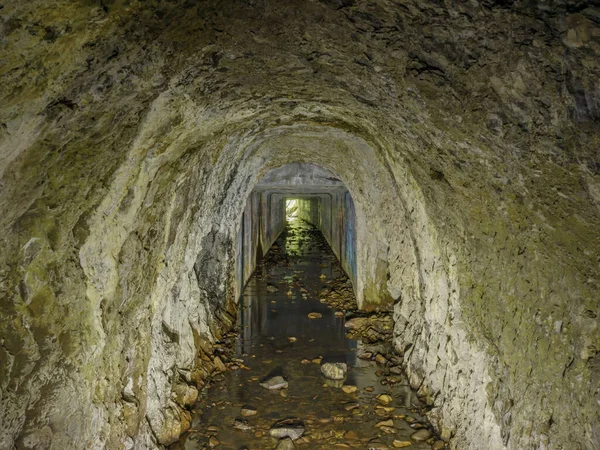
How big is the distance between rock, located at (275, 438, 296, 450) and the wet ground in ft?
0.09

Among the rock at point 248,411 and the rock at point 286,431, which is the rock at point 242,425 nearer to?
the rock at point 248,411

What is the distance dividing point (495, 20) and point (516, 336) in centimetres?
215

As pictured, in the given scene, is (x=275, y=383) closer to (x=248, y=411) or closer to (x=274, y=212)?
(x=248, y=411)

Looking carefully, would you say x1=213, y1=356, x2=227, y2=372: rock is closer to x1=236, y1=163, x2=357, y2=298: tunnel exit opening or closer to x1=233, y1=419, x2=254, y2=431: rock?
x1=233, y1=419, x2=254, y2=431: rock

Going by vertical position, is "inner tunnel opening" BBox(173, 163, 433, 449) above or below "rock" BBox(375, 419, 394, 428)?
above

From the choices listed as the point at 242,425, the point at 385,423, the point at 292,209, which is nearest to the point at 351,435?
the point at 385,423

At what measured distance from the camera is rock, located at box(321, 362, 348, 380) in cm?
553

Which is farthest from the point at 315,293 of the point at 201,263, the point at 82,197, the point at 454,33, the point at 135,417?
the point at 454,33

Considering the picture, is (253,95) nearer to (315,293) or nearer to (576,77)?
(576,77)

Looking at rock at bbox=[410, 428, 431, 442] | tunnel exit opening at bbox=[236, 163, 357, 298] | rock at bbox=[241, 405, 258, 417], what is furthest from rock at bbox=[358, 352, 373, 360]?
tunnel exit opening at bbox=[236, 163, 357, 298]

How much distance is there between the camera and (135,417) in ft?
11.5

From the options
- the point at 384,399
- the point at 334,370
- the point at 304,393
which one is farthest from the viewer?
the point at 334,370

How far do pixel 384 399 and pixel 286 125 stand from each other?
3228mm

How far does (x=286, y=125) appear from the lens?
4.84 metres
